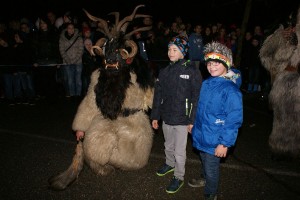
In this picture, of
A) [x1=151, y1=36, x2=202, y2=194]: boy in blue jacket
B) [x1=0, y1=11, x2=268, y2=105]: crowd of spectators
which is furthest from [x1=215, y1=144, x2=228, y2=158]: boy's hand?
[x1=0, y1=11, x2=268, y2=105]: crowd of spectators

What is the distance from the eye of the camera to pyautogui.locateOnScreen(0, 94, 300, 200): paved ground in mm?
3637

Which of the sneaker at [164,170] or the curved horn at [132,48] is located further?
the sneaker at [164,170]

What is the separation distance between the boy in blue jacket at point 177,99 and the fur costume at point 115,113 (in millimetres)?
302

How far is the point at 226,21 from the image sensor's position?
17.1 metres

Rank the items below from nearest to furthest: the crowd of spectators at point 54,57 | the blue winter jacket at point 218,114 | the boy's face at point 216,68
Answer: the blue winter jacket at point 218,114 < the boy's face at point 216,68 < the crowd of spectators at point 54,57

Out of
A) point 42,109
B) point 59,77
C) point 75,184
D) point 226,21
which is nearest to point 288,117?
point 75,184

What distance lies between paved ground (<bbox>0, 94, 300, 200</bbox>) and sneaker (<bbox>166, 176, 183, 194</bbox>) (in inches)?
2.5

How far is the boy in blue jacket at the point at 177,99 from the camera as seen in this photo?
3523mm

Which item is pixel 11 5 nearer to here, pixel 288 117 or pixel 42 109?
pixel 42 109

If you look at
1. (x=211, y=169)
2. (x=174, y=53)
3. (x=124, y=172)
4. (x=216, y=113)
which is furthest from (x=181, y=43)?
(x=124, y=172)

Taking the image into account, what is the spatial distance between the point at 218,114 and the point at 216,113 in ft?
0.07

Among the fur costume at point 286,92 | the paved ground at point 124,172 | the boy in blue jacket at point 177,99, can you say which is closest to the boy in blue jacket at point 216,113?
the boy in blue jacket at point 177,99

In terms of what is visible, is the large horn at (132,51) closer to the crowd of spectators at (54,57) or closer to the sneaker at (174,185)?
the sneaker at (174,185)

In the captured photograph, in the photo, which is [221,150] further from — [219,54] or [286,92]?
[286,92]
